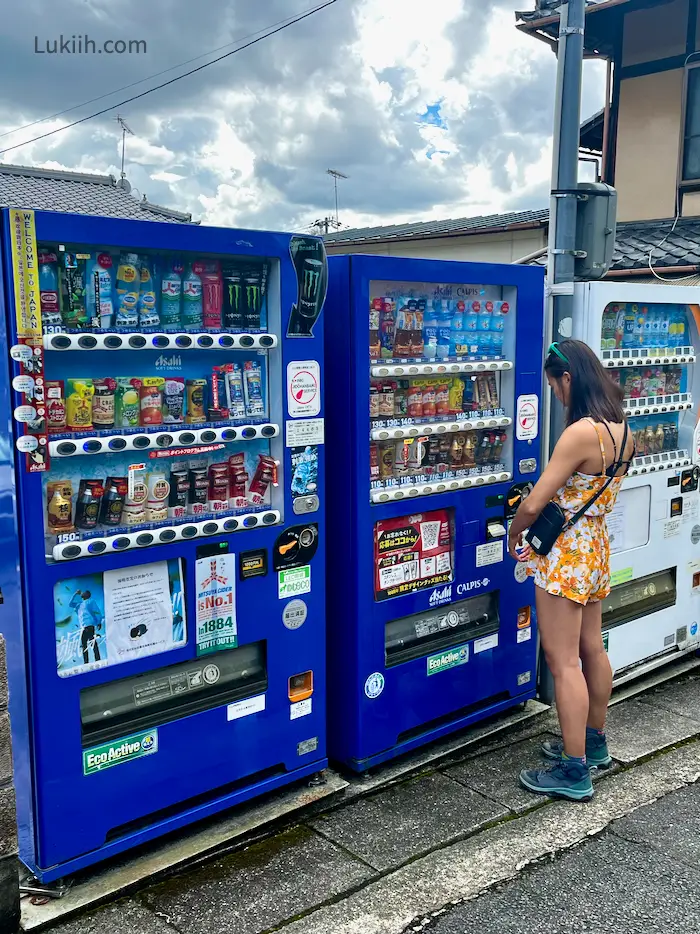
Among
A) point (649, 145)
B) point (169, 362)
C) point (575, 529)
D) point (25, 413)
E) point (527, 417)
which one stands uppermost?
point (649, 145)

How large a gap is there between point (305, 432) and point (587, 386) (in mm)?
1215

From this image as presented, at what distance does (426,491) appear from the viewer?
3.75m

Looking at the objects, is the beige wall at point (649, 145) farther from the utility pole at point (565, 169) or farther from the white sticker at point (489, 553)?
the white sticker at point (489, 553)

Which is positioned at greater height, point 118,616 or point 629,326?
point 629,326

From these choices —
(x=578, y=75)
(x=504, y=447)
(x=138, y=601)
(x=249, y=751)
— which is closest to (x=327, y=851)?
(x=249, y=751)

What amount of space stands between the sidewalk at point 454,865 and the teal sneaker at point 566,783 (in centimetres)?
4

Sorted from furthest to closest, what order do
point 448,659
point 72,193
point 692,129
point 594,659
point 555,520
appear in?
point 72,193
point 692,129
point 448,659
point 594,659
point 555,520

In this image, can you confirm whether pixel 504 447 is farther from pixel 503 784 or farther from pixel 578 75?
pixel 578 75

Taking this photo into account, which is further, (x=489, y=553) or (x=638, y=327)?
(x=638, y=327)

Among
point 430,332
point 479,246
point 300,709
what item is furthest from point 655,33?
point 300,709

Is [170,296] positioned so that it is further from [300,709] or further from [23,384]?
[300,709]

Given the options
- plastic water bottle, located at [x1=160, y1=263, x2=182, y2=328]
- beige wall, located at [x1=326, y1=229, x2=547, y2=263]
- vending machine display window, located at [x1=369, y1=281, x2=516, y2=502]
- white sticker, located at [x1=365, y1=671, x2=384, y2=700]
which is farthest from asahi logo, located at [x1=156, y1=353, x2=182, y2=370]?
beige wall, located at [x1=326, y1=229, x2=547, y2=263]

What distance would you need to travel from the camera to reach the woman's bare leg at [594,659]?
3.60m

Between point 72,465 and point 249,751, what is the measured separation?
140cm
